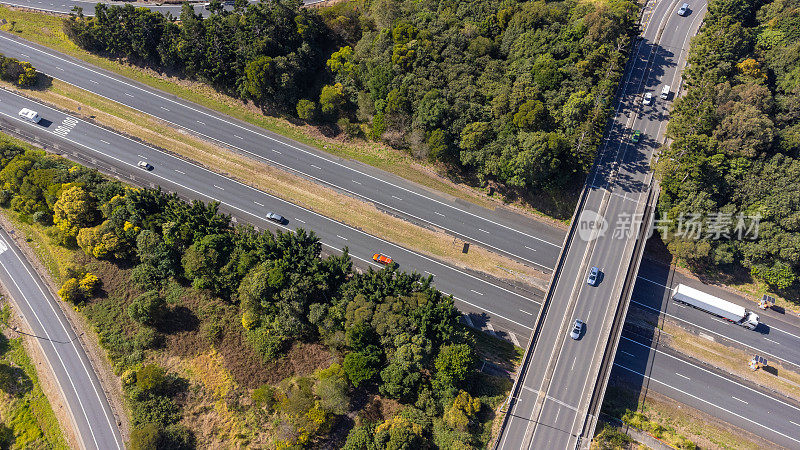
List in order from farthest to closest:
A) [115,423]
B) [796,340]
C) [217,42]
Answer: [217,42]
[796,340]
[115,423]

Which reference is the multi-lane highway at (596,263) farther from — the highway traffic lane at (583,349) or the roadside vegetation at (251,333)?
the roadside vegetation at (251,333)

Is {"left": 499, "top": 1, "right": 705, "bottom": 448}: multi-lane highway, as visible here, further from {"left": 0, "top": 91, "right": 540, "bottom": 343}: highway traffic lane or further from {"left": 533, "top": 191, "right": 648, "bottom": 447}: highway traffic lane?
A: {"left": 0, "top": 91, "right": 540, "bottom": 343}: highway traffic lane

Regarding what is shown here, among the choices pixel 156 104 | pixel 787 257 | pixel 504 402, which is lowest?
pixel 504 402

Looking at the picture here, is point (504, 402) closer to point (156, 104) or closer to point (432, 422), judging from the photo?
point (432, 422)

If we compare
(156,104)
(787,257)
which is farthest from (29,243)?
(787,257)

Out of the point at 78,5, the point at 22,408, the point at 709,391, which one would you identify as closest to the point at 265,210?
the point at 22,408

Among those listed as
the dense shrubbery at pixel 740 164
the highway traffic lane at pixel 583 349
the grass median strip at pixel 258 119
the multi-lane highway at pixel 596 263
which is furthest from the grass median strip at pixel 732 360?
the grass median strip at pixel 258 119

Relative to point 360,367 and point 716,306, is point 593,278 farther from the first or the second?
point 360,367
